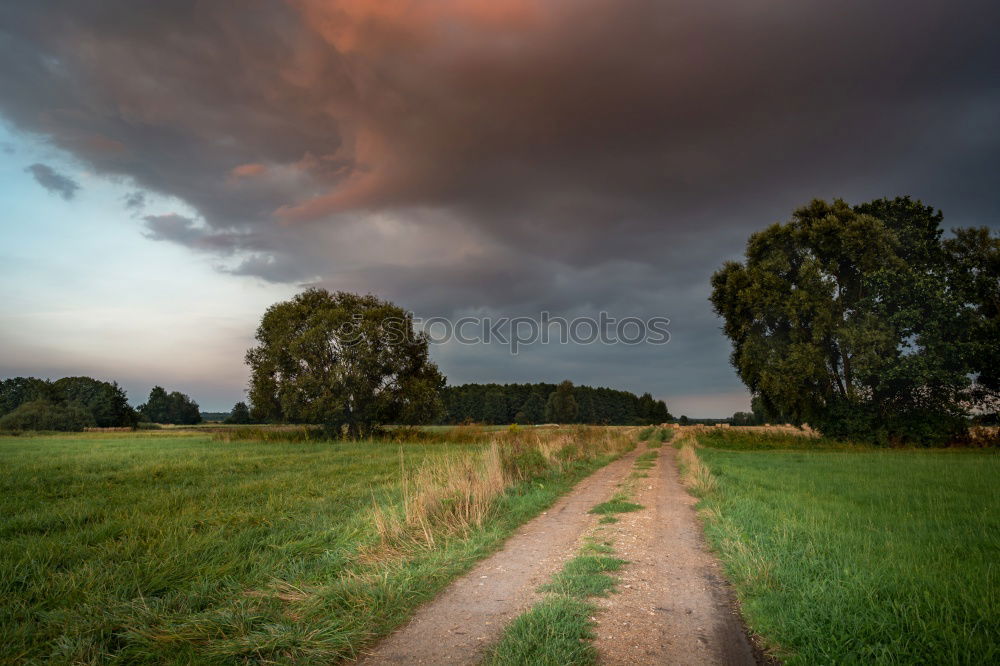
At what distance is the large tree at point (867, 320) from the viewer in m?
26.2

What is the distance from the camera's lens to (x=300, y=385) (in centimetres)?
3194

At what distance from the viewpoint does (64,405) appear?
74.2 m

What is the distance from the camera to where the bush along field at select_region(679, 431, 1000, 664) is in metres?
3.98

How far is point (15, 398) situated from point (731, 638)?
438ft

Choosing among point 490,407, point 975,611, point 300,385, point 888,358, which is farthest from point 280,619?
point 490,407

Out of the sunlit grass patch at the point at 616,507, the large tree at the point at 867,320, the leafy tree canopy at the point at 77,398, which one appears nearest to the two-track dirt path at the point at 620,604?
the sunlit grass patch at the point at 616,507

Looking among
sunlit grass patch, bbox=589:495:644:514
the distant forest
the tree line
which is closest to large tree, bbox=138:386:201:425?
the tree line

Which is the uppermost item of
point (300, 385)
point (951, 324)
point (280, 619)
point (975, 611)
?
point (951, 324)

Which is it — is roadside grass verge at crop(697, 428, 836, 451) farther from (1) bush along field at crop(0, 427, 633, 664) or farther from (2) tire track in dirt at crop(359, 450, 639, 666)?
(2) tire track in dirt at crop(359, 450, 639, 666)

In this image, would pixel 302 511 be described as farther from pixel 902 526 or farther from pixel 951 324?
pixel 951 324

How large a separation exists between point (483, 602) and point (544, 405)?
129134mm

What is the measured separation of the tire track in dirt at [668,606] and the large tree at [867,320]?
25896 mm

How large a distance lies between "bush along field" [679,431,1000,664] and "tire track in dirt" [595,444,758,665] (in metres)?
0.30

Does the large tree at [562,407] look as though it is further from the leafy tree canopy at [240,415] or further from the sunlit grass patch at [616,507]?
the sunlit grass patch at [616,507]
